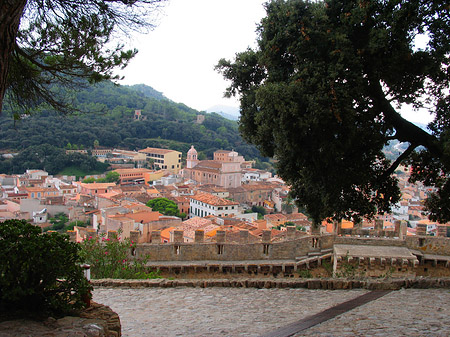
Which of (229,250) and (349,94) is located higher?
(349,94)

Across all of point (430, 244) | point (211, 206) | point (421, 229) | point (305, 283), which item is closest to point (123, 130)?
point (211, 206)

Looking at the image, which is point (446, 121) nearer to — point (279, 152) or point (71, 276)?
point (279, 152)

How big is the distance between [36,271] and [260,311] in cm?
347

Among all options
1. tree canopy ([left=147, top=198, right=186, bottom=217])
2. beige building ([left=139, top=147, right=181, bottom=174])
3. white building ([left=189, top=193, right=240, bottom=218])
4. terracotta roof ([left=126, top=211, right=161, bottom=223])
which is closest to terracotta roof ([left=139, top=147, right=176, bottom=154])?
beige building ([left=139, top=147, right=181, bottom=174])

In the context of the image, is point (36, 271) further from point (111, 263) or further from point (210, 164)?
point (210, 164)

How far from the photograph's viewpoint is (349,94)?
5.97 m

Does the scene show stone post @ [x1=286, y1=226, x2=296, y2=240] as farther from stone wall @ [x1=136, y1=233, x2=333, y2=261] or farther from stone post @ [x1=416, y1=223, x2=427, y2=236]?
stone post @ [x1=416, y1=223, x2=427, y2=236]

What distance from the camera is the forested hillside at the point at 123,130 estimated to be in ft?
227

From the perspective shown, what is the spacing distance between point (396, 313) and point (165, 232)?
58.7 feet

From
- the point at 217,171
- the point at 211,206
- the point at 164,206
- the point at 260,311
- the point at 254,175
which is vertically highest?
the point at 254,175

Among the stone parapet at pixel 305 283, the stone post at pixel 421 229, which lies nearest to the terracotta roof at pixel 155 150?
the stone post at pixel 421 229

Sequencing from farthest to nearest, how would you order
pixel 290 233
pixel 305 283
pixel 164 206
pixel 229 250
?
pixel 164 206, pixel 290 233, pixel 229 250, pixel 305 283

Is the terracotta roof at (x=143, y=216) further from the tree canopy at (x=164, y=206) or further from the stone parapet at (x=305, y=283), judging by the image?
the stone parapet at (x=305, y=283)

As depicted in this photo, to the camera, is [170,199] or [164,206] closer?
[164,206]
